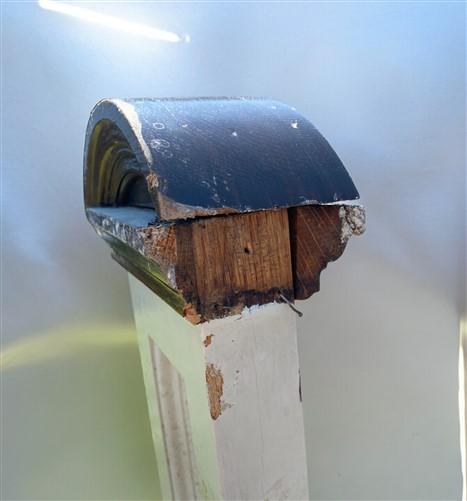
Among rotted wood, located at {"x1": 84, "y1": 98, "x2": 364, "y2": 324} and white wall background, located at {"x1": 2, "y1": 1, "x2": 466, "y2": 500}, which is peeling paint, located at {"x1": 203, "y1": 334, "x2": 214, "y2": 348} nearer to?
rotted wood, located at {"x1": 84, "y1": 98, "x2": 364, "y2": 324}

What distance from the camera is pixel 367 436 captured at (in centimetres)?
80

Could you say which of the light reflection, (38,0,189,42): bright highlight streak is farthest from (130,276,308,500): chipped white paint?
(38,0,189,42): bright highlight streak

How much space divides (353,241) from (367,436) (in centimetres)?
45

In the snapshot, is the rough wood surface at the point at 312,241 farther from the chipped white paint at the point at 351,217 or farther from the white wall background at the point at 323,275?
the white wall background at the point at 323,275

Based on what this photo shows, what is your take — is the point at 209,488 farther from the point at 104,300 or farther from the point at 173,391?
the point at 104,300

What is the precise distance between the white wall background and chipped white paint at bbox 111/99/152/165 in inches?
14.3

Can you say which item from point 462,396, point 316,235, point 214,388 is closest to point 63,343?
point 214,388

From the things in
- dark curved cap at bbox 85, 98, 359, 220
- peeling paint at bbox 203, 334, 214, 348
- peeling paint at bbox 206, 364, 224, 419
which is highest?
dark curved cap at bbox 85, 98, 359, 220

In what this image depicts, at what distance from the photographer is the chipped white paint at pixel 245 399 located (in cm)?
36

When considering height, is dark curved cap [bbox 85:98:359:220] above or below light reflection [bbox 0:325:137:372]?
above

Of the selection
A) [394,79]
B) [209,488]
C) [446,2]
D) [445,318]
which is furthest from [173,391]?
[446,2]

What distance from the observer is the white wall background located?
627mm

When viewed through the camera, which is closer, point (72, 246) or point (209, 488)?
point (209, 488)

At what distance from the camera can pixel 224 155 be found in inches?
12.7
